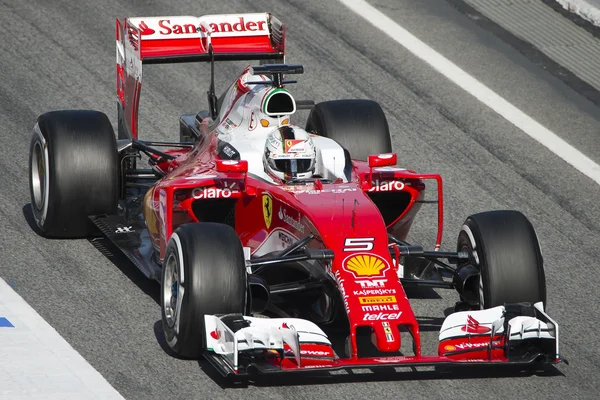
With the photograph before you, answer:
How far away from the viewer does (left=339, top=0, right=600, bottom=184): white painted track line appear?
15422 millimetres

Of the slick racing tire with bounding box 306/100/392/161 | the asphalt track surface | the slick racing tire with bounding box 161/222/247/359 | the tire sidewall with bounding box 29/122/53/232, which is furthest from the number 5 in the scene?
the tire sidewall with bounding box 29/122/53/232

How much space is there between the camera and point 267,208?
10914 mm

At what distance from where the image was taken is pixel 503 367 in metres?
10.2

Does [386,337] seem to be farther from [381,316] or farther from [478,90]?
[478,90]

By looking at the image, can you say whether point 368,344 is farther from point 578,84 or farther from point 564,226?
point 578,84

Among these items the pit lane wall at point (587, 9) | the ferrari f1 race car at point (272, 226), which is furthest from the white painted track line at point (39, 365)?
the pit lane wall at point (587, 9)

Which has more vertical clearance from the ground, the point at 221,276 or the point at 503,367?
the point at 221,276

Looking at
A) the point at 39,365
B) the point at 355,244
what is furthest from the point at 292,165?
the point at 39,365

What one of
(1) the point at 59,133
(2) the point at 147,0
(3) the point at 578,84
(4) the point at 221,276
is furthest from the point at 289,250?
(2) the point at 147,0

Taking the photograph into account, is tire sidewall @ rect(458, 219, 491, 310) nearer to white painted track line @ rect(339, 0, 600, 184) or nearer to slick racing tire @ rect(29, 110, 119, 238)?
slick racing tire @ rect(29, 110, 119, 238)

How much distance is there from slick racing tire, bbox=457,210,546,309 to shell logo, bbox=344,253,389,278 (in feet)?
2.85

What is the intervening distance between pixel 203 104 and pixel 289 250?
602 cm

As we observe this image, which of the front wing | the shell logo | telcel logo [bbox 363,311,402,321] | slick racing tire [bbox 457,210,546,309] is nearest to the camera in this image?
Answer: the front wing

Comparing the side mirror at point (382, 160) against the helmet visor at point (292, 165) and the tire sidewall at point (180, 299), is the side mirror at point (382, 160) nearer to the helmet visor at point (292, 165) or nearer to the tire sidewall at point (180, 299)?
→ the helmet visor at point (292, 165)
